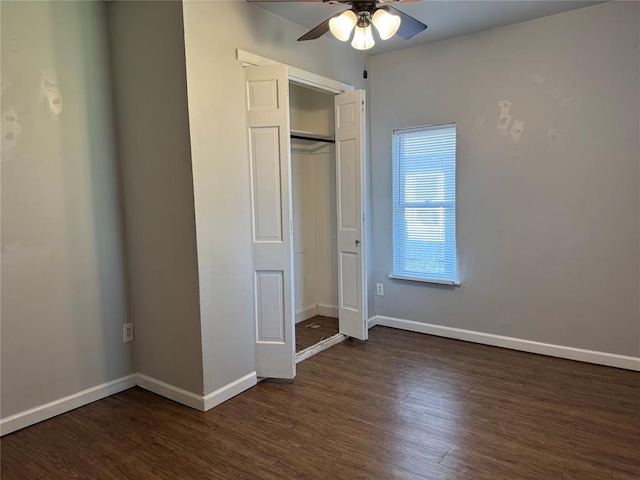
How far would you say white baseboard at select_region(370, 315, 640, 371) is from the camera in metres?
3.34

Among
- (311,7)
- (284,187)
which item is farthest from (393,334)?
(311,7)

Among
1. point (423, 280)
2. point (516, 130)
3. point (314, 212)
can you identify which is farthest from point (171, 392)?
point (516, 130)

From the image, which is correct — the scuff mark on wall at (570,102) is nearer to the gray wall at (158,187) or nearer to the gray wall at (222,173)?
the gray wall at (222,173)

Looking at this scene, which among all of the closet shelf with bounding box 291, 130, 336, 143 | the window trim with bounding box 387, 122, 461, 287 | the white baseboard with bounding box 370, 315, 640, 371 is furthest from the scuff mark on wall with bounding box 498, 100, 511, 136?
the white baseboard with bounding box 370, 315, 640, 371

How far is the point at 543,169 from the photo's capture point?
3.50 metres

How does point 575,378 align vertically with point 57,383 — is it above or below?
below

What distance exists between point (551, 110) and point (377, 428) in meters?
2.73

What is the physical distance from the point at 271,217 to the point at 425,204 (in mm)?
1688

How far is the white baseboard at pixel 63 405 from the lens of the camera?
2583 mm

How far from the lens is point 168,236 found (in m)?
2.88

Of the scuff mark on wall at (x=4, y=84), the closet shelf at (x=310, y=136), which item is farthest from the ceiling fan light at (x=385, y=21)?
the scuff mark on wall at (x=4, y=84)

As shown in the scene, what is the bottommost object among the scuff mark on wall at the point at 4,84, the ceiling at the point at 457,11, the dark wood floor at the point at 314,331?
the dark wood floor at the point at 314,331

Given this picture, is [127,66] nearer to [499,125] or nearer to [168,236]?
[168,236]

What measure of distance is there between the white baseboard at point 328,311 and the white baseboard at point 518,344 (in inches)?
20.5
